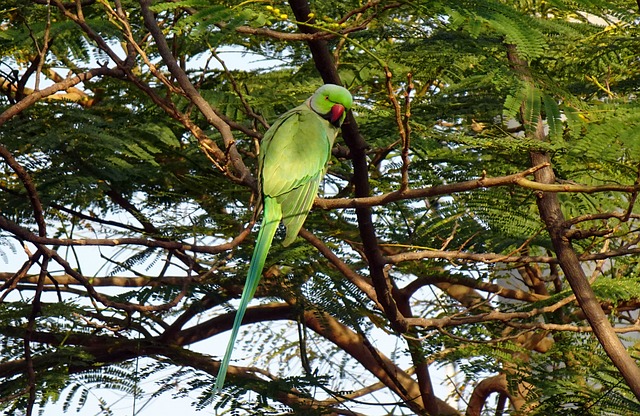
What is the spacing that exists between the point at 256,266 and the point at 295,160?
550 millimetres

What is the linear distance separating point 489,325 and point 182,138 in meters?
2.21

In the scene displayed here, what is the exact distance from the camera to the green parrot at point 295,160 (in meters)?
3.60

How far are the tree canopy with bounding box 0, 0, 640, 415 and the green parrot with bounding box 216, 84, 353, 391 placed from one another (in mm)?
112

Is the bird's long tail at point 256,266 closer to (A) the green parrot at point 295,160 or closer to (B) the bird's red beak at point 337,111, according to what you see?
(A) the green parrot at point 295,160

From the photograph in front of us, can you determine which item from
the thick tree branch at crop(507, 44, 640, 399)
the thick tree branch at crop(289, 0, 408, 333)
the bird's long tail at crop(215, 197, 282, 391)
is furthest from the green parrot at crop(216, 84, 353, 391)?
the thick tree branch at crop(507, 44, 640, 399)

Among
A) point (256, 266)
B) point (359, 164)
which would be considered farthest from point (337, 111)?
point (256, 266)

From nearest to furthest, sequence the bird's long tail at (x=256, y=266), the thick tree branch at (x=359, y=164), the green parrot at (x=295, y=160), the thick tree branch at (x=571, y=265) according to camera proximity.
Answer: the bird's long tail at (x=256, y=266) < the thick tree branch at (x=359, y=164) < the green parrot at (x=295, y=160) < the thick tree branch at (x=571, y=265)

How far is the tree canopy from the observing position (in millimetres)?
3730

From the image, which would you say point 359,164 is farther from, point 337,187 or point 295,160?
point 337,187

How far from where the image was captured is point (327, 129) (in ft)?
12.7

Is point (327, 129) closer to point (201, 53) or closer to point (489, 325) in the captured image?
point (201, 53)

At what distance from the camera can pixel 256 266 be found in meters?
3.41

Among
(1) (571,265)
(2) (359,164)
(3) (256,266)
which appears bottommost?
(3) (256,266)

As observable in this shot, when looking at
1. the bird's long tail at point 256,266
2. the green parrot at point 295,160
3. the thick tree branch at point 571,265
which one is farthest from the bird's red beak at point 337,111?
the thick tree branch at point 571,265
